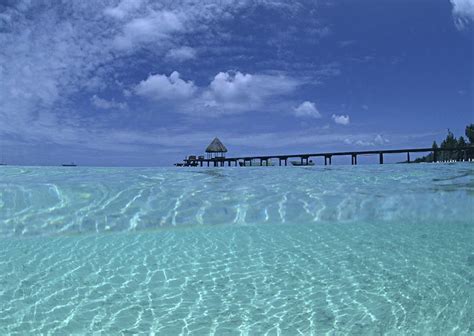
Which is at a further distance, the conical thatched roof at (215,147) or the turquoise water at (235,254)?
the conical thatched roof at (215,147)

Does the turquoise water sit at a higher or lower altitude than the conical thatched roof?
lower

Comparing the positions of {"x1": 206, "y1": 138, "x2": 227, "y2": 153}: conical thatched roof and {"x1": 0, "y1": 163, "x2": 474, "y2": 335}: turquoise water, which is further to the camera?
{"x1": 206, "y1": 138, "x2": 227, "y2": 153}: conical thatched roof

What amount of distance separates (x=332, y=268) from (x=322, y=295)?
1.59 metres

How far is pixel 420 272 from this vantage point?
6941 millimetres

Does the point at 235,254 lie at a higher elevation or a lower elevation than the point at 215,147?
lower

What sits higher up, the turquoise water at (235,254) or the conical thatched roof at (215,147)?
the conical thatched roof at (215,147)

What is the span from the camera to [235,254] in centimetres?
845

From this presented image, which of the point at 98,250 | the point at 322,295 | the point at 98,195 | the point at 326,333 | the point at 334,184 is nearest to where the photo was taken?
the point at 326,333

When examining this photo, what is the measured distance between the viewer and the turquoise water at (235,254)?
4.70 meters

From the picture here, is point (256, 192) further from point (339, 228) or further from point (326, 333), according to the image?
point (326, 333)

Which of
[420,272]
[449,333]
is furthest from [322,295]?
[420,272]

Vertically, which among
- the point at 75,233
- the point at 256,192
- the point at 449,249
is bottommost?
the point at 449,249

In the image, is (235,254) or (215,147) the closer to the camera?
(235,254)

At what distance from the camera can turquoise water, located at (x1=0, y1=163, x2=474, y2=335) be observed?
4699mm
